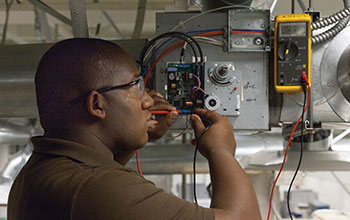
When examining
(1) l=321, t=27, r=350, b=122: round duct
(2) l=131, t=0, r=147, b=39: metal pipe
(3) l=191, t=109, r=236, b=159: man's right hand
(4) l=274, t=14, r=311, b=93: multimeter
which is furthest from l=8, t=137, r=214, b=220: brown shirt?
(2) l=131, t=0, r=147, b=39: metal pipe

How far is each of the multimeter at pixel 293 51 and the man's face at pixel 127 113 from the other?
41 cm

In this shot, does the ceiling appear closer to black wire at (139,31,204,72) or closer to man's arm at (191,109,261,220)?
black wire at (139,31,204,72)

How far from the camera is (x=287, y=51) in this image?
1047 millimetres

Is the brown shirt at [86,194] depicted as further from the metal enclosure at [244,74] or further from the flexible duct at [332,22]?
the flexible duct at [332,22]

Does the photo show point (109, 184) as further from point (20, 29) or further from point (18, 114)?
point (20, 29)

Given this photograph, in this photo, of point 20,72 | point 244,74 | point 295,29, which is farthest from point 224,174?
point 20,72

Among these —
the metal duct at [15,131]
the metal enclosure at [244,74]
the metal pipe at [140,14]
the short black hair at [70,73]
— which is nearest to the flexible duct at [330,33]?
the metal enclosure at [244,74]

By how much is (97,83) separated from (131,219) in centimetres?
31

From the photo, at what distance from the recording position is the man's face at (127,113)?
2.78ft

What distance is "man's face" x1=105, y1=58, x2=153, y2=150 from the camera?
85cm

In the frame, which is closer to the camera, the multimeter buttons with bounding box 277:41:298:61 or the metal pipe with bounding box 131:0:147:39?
the multimeter buttons with bounding box 277:41:298:61

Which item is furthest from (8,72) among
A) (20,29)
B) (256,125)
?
(20,29)

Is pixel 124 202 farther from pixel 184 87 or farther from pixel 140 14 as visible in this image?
pixel 140 14

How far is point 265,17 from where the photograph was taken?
111 cm
